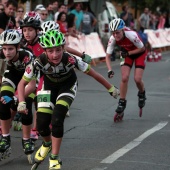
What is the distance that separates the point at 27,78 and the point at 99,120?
429 cm

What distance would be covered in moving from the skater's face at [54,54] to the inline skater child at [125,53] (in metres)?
4.14

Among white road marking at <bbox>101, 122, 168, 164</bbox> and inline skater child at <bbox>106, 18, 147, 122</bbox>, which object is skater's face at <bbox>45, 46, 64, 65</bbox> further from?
inline skater child at <bbox>106, 18, 147, 122</bbox>

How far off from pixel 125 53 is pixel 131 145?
325 cm

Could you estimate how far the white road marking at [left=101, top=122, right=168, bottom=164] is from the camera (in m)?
8.80

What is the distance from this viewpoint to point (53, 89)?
824 cm

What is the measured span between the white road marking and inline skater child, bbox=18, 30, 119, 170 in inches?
38.7

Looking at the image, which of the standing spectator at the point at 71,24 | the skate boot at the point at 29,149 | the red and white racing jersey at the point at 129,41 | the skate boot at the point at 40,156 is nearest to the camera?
the skate boot at the point at 40,156

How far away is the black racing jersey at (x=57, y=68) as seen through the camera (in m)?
8.05

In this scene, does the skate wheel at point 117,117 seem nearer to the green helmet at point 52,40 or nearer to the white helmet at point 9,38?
the white helmet at point 9,38

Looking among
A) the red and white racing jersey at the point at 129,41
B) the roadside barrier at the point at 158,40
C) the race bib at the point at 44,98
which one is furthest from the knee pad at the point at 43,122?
the roadside barrier at the point at 158,40

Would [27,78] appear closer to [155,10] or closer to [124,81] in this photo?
[124,81]

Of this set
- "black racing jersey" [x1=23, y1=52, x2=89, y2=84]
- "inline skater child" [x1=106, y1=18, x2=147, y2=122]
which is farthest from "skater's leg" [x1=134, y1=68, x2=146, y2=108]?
"black racing jersey" [x1=23, y1=52, x2=89, y2=84]

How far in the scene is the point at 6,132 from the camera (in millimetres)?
8766

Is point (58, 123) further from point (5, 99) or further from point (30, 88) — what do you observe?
point (30, 88)
